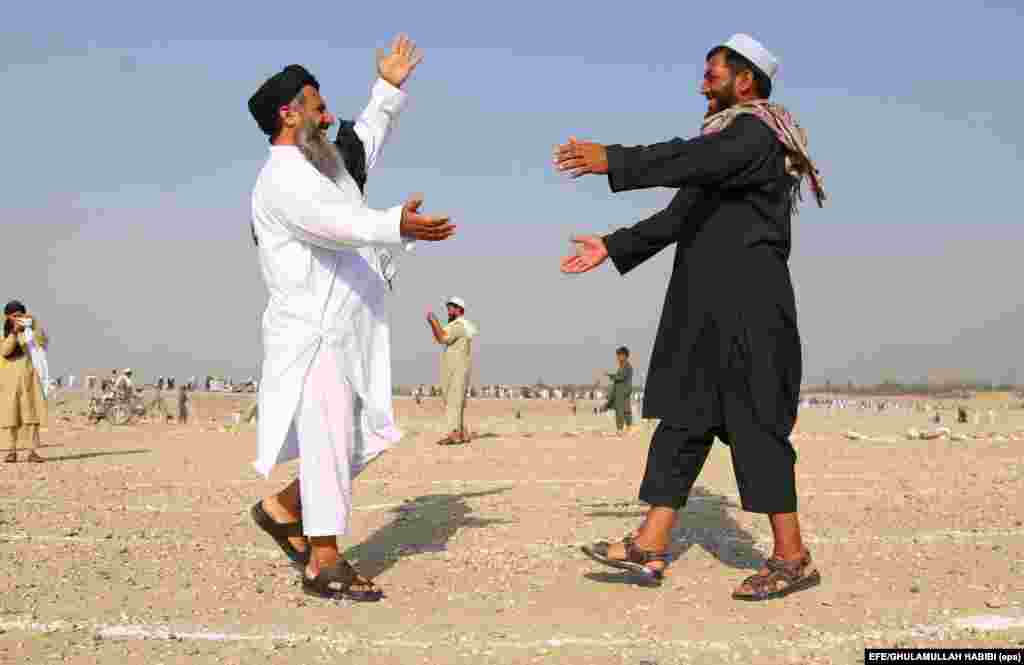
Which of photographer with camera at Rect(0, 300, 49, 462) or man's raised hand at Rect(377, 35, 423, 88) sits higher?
man's raised hand at Rect(377, 35, 423, 88)

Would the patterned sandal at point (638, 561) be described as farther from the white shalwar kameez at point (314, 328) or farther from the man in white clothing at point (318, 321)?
the white shalwar kameez at point (314, 328)

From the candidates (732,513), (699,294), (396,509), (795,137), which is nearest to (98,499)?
(396,509)

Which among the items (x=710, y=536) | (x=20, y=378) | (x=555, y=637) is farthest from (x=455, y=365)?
(x=555, y=637)

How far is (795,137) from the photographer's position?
4793 mm

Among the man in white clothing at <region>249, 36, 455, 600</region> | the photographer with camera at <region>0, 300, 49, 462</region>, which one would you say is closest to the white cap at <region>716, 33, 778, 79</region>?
the man in white clothing at <region>249, 36, 455, 600</region>

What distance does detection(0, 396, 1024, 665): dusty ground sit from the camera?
4.03m

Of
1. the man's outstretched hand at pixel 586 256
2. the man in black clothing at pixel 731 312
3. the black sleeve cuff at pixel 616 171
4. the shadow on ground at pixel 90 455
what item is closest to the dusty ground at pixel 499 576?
the man in black clothing at pixel 731 312

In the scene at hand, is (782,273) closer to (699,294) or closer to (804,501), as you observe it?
(699,294)

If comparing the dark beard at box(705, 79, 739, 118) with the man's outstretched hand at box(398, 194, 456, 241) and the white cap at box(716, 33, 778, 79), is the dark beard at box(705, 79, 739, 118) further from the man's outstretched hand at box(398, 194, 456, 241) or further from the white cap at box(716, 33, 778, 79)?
the man's outstretched hand at box(398, 194, 456, 241)

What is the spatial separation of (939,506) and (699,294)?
3517 mm

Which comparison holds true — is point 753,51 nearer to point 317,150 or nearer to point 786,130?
point 786,130

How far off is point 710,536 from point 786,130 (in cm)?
244

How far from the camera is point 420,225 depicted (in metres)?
4.48

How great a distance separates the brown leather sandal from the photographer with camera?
29.6ft
